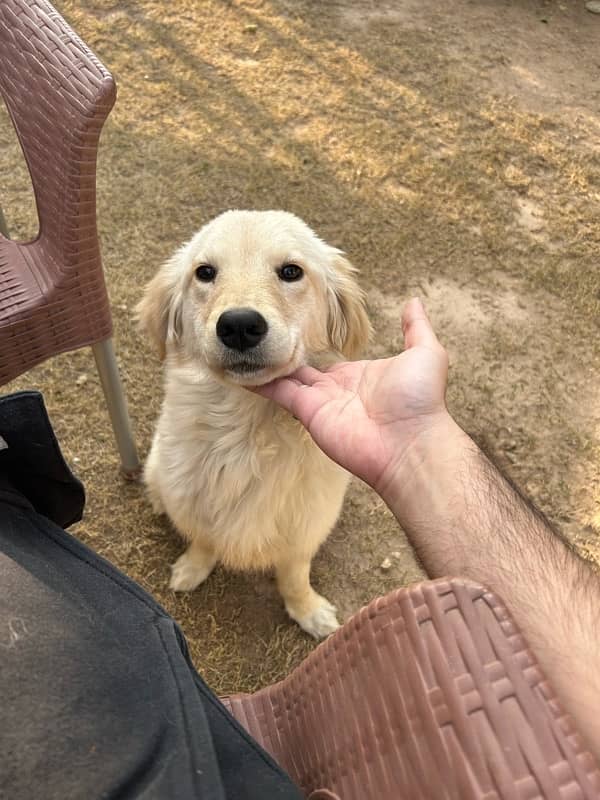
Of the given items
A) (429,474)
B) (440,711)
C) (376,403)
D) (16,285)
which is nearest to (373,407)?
(376,403)

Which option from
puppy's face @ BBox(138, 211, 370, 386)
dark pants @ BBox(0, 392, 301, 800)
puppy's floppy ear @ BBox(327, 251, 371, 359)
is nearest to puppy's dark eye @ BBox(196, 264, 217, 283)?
puppy's face @ BBox(138, 211, 370, 386)

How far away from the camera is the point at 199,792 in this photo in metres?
0.79

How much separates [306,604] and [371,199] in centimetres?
211

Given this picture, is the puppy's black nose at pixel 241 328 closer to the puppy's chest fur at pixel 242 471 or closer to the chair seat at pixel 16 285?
the puppy's chest fur at pixel 242 471

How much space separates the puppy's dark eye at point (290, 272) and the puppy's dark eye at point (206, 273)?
184 millimetres

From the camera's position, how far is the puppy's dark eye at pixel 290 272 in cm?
178

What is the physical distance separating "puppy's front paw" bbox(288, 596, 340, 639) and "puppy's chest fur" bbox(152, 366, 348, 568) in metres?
0.35

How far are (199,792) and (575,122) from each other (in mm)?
4141

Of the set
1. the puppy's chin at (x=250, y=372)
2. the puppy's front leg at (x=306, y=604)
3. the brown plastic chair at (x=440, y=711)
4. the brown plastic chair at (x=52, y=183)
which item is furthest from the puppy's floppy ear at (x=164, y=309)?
the brown plastic chair at (x=440, y=711)

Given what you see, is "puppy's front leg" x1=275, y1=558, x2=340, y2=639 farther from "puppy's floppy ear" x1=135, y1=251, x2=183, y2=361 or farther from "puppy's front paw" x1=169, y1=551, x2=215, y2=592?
"puppy's floppy ear" x1=135, y1=251, x2=183, y2=361

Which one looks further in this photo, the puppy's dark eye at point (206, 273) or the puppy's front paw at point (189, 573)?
the puppy's front paw at point (189, 573)

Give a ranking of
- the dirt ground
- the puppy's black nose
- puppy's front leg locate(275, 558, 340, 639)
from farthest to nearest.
Answer: the dirt ground < puppy's front leg locate(275, 558, 340, 639) < the puppy's black nose

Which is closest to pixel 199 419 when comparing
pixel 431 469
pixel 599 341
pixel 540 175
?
pixel 431 469

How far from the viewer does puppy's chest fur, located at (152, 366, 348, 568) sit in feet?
6.03
